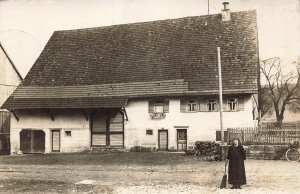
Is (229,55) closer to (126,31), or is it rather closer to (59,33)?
(126,31)

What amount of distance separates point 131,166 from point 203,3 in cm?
778

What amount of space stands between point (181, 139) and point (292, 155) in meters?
8.17

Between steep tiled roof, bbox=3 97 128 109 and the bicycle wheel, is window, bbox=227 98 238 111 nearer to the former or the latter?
the bicycle wheel

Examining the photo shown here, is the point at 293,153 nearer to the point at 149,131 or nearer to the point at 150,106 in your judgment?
the point at 149,131

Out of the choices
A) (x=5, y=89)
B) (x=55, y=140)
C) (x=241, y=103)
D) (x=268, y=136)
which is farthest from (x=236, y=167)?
(x=5, y=89)

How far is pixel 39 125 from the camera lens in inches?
1131

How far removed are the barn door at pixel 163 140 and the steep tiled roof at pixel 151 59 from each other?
2.49 meters

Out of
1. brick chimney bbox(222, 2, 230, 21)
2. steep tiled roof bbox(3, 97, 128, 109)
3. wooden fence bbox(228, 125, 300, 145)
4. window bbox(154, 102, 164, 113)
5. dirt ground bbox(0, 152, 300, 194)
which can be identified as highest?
brick chimney bbox(222, 2, 230, 21)

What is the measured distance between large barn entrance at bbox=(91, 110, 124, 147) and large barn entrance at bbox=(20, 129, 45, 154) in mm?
3898

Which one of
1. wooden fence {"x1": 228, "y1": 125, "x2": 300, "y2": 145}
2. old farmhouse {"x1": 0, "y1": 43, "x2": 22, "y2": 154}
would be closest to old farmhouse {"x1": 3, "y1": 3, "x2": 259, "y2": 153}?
old farmhouse {"x1": 0, "y1": 43, "x2": 22, "y2": 154}

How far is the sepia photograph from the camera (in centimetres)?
1912

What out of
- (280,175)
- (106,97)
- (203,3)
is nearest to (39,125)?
(106,97)

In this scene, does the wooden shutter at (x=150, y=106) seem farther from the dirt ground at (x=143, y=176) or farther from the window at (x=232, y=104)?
the dirt ground at (x=143, y=176)

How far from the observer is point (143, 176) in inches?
602
